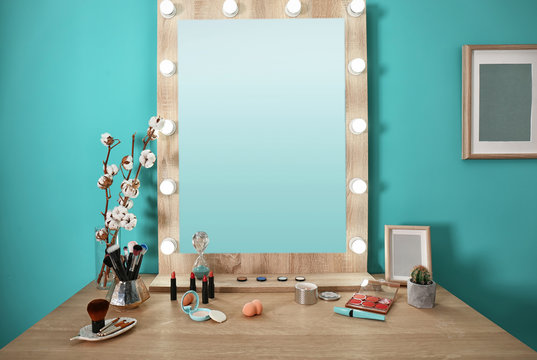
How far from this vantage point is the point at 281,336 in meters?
0.85

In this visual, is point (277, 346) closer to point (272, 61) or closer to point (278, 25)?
point (272, 61)

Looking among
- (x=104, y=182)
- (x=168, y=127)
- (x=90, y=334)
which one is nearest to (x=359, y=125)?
(x=168, y=127)

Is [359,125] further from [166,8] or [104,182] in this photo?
[104,182]

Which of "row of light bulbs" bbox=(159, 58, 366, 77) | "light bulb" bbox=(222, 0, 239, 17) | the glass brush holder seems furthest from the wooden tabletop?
"light bulb" bbox=(222, 0, 239, 17)

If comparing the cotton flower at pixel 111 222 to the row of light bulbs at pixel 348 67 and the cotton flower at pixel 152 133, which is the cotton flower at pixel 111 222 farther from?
the row of light bulbs at pixel 348 67

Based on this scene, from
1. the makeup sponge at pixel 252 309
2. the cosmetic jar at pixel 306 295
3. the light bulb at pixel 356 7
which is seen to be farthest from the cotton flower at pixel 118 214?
the light bulb at pixel 356 7

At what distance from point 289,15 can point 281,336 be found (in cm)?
107

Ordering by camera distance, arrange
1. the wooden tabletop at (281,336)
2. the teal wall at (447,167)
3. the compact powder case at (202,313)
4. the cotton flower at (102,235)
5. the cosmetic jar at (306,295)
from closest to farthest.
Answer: the wooden tabletop at (281,336) < the compact powder case at (202,313) < the cosmetic jar at (306,295) < the cotton flower at (102,235) < the teal wall at (447,167)

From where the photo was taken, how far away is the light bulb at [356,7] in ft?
4.02

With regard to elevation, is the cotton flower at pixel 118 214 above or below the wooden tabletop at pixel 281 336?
above

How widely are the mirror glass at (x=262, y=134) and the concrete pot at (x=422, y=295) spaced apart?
32 centimetres

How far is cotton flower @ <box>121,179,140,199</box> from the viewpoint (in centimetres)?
117

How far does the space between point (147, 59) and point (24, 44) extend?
472 millimetres

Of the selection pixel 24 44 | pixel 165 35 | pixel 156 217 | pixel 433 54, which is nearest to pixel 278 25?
pixel 165 35
